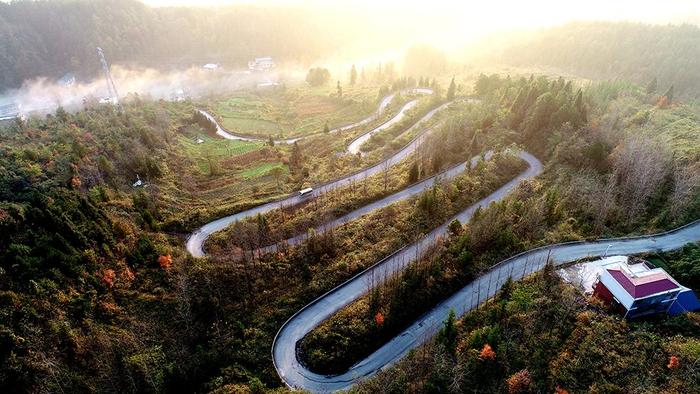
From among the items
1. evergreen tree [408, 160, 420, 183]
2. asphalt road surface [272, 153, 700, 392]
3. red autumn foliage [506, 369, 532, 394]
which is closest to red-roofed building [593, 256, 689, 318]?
asphalt road surface [272, 153, 700, 392]

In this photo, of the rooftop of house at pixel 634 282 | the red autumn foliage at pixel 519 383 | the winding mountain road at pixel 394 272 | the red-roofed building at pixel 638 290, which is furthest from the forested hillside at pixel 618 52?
the red autumn foliage at pixel 519 383

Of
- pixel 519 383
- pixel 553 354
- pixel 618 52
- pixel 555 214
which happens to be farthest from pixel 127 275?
pixel 618 52

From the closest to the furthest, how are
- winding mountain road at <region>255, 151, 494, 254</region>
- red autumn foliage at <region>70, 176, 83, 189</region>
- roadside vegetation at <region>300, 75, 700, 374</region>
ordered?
roadside vegetation at <region>300, 75, 700, 374</region> → winding mountain road at <region>255, 151, 494, 254</region> → red autumn foliage at <region>70, 176, 83, 189</region>

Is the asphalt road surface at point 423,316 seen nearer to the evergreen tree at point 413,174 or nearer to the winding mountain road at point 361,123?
the evergreen tree at point 413,174

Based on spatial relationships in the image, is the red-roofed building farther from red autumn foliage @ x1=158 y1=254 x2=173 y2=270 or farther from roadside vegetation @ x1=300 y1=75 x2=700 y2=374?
red autumn foliage @ x1=158 y1=254 x2=173 y2=270

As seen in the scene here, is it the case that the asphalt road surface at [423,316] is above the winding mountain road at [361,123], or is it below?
below

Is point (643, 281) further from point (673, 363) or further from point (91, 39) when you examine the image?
point (91, 39)
